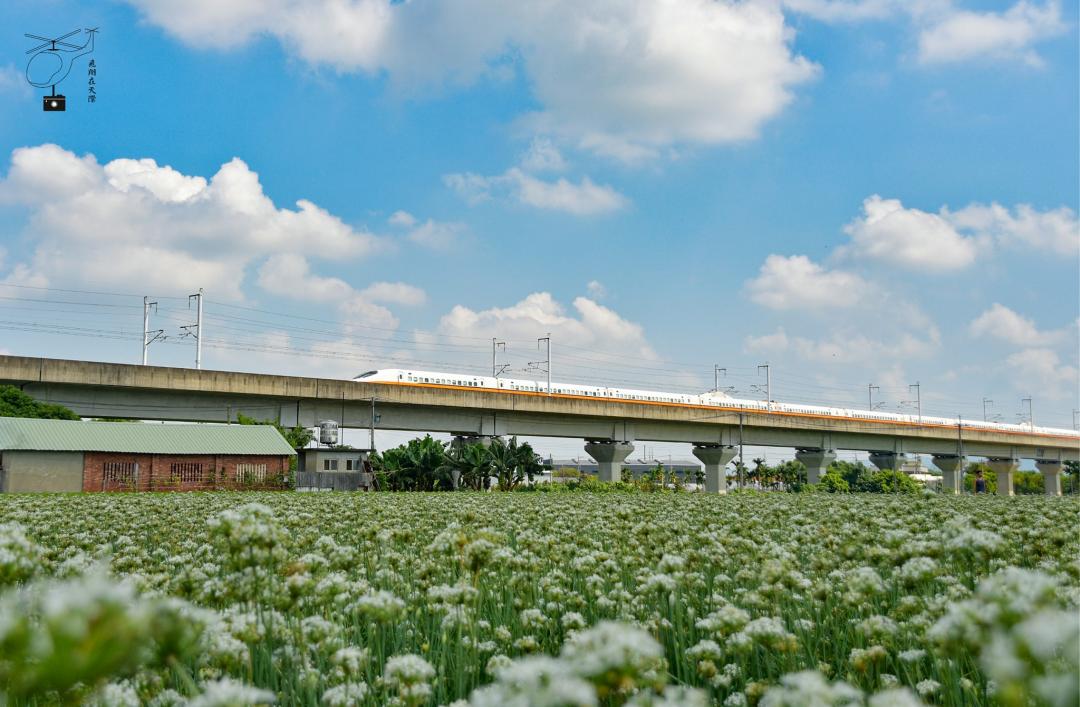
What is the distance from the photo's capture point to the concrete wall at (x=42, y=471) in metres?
43.5

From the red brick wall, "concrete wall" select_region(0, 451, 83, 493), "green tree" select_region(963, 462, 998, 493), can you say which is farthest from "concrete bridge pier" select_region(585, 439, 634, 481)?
"green tree" select_region(963, 462, 998, 493)

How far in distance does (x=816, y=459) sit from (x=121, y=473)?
68.6 meters

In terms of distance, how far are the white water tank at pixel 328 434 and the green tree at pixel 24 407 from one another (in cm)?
1648

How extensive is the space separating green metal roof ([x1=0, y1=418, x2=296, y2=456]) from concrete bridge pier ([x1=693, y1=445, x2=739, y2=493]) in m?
45.4

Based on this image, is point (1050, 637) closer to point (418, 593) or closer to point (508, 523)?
point (418, 593)

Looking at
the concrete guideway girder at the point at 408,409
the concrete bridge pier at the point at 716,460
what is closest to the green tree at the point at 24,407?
the concrete guideway girder at the point at 408,409

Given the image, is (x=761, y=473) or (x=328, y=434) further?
(x=761, y=473)

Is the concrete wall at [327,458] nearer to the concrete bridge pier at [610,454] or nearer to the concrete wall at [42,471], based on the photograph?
the concrete wall at [42,471]

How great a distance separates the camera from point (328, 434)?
59812 mm

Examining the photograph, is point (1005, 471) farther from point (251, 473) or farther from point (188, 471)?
point (188, 471)

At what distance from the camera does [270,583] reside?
4.28 m

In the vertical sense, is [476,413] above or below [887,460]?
above

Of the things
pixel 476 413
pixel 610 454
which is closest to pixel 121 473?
pixel 476 413

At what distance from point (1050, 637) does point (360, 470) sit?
59.7 meters
